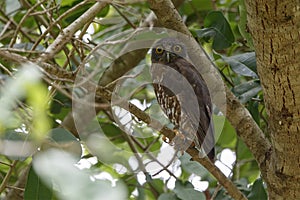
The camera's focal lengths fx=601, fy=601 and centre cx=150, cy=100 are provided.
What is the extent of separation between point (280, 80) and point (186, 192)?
1.06 meters

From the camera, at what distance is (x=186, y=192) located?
2.79 m

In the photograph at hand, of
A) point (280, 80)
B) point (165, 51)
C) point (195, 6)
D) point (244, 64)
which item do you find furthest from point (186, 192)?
point (195, 6)

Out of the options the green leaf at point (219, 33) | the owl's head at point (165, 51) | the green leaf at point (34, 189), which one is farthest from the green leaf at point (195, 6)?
the green leaf at point (34, 189)

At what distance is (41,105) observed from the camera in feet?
3.19

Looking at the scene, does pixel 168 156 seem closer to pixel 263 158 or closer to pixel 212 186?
pixel 212 186

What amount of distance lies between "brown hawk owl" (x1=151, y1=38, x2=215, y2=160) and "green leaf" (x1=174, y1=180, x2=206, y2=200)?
0.57ft

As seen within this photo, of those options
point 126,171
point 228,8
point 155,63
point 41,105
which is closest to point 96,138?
point 126,171

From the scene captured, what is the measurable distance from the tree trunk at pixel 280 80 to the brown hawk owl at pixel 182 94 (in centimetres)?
61

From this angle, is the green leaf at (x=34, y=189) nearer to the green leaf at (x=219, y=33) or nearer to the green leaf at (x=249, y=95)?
the green leaf at (x=249, y=95)

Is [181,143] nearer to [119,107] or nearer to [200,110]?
[200,110]

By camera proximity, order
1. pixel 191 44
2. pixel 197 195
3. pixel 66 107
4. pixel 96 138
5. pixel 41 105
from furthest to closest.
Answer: pixel 66 107, pixel 96 138, pixel 197 195, pixel 191 44, pixel 41 105

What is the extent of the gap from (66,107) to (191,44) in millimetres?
1038

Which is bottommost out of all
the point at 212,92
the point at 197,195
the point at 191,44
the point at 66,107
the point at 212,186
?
the point at 212,186

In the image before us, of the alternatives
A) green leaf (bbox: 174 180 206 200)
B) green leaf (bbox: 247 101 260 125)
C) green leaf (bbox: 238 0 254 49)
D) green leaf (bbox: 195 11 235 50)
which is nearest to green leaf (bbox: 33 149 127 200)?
green leaf (bbox: 238 0 254 49)
